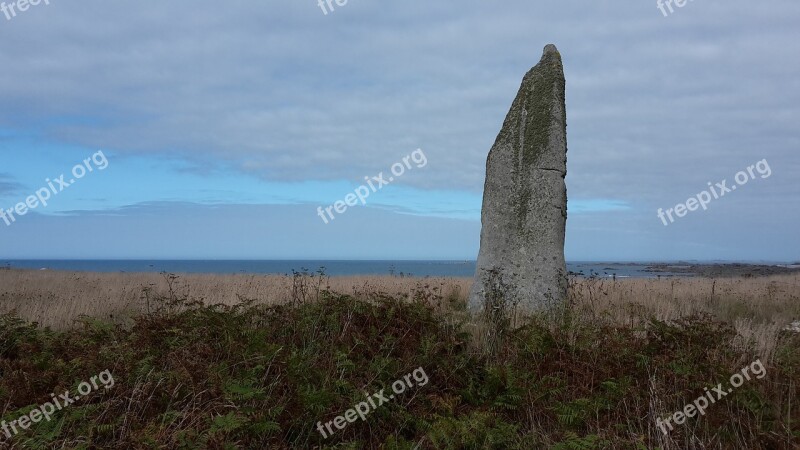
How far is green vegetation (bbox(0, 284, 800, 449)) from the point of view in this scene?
4.87 meters

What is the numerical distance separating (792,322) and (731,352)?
4.20 m

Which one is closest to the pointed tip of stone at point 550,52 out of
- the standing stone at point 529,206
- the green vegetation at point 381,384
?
the standing stone at point 529,206

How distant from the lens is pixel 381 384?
5.99 m

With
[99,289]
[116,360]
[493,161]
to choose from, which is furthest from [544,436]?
[99,289]

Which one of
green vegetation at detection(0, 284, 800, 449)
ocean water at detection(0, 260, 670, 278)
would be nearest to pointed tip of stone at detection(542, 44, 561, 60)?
ocean water at detection(0, 260, 670, 278)

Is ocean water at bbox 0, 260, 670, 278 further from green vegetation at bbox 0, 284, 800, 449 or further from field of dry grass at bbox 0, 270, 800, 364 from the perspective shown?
green vegetation at bbox 0, 284, 800, 449

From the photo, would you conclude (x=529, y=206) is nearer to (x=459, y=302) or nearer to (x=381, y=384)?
(x=459, y=302)

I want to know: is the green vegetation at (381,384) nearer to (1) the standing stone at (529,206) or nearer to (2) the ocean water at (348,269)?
(1) the standing stone at (529,206)

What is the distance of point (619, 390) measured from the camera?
18.8 feet

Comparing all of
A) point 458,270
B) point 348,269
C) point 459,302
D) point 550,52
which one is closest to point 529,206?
point 459,302

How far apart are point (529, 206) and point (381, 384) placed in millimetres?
5468

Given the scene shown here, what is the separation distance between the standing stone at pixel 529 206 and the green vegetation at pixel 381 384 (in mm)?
2735

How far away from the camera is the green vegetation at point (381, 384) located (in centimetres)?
487

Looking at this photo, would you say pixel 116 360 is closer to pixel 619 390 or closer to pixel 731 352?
pixel 619 390
